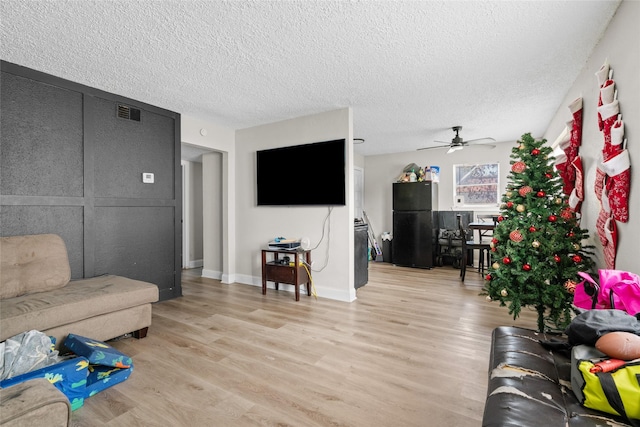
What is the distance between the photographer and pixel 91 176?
3.10 m

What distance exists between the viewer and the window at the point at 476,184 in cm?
580

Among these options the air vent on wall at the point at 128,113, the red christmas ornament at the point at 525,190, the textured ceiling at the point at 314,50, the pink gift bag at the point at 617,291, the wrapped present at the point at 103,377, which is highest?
the textured ceiling at the point at 314,50

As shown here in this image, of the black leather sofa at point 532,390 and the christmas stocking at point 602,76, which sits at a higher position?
the christmas stocking at point 602,76

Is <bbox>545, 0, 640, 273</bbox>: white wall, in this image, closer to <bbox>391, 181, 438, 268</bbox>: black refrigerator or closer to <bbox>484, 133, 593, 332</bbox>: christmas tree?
<bbox>484, 133, 593, 332</bbox>: christmas tree

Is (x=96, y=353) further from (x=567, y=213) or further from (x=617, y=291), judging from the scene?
(x=567, y=213)

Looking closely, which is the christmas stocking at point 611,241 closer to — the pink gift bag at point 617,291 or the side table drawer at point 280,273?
the pink gift bag at point 617,291

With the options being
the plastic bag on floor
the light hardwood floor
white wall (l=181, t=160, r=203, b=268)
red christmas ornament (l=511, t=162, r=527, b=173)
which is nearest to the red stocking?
red christmas ornament (l=511, t=162, r=527, b=173)

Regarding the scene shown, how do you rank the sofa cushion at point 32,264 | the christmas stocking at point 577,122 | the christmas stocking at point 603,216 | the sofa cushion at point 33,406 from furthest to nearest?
the christmas stocking at point 577,122 → the sofa cushion at point 32,264 → the christmas stocking at point 603,216 → the sofa cushion at point 33,406

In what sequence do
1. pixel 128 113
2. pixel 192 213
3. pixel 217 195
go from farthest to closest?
pixel 192 213, pixel 217 195, pixel 128 113

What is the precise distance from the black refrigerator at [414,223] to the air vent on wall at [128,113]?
456 cm

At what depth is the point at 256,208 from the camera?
4.54 m

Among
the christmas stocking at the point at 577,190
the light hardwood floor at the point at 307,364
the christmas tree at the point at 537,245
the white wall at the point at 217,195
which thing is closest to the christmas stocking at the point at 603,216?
the christmas tree at the point at 537,245

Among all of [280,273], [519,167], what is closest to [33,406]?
[280,273]

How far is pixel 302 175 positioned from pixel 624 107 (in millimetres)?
3077
